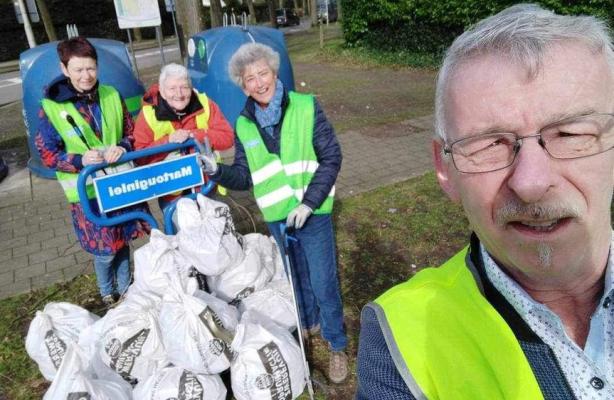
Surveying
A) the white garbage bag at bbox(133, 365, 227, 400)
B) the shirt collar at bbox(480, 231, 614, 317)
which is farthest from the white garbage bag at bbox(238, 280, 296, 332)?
the shirt collar at bbox(480, 231, 614, 317)

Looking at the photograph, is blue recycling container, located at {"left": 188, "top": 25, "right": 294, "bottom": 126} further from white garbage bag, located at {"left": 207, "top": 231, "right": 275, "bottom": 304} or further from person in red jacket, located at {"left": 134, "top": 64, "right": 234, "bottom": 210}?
white garbage bag, located at {"left": 207, "top": 231, "right": 275, "bottom": 304}

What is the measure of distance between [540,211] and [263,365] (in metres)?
1.86

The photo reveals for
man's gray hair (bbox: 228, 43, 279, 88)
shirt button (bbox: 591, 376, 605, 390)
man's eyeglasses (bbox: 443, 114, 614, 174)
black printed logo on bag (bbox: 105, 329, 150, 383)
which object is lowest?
black printed logo on bag (bbox: 105, 329, 150, 383)

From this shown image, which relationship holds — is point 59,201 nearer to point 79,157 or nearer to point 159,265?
point 79,157

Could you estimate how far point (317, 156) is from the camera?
278 cm

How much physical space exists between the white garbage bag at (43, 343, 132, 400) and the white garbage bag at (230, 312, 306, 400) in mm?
607

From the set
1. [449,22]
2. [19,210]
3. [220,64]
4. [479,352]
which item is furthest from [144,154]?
[449,22]

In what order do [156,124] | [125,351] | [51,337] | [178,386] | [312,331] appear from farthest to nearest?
[156,124] < [312,331] < [51,337] < [125,351] < [178,386]

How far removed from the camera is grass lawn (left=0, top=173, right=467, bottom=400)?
122 inches

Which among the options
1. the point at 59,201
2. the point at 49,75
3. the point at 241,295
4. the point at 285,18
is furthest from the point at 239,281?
the point at 285,18

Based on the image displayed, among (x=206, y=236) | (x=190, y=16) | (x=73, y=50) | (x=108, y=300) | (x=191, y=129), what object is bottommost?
(x=108, y=300)

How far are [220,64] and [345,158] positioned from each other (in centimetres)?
253

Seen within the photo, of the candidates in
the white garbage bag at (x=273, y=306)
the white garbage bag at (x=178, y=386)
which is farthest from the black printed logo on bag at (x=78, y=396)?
the white garbage bag at (x=273, y=306)

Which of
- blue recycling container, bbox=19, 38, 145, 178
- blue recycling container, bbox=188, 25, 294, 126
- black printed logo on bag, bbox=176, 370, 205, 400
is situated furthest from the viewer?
blue recycling container, bbox=188, 25, 294, 126
